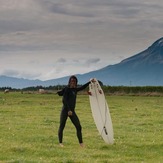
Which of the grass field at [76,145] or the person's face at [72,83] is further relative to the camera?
the person's face at [72,83]

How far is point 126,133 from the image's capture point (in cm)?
2447

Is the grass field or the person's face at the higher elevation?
the person's face

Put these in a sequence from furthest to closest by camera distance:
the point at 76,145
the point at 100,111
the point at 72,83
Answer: the point at 100,111, the point at 76,145, the point at 72,83

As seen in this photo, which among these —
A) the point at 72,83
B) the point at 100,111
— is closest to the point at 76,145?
the point at 100,111

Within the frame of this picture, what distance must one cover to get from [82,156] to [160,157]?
9.42 feet

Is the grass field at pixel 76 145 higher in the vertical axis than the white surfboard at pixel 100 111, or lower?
lower

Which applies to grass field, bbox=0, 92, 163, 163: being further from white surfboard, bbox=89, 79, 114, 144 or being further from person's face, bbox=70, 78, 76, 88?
person's face, bbox=70, 78, 76, 88

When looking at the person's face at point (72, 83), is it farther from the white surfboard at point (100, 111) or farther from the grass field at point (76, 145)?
the grass field at point (76, 145)

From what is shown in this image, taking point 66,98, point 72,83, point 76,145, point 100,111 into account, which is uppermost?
point 72,83

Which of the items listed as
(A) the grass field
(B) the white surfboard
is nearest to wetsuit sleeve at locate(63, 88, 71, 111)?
(A) the grass field

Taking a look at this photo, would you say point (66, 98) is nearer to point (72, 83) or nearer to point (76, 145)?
point (72, 83)

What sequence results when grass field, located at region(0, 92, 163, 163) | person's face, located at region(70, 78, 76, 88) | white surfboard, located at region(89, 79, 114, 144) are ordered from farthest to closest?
white surfboard, located at region(89, 79, 114, 144) < person's face, located at region(70, 78, 76, 88) < grass field, located at region(0, 92, 163, 163)

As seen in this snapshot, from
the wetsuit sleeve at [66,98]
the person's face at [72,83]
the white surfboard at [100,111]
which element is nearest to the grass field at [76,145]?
the white surfboard at [100,111]

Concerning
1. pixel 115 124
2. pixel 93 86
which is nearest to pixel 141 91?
pixel 115 124
